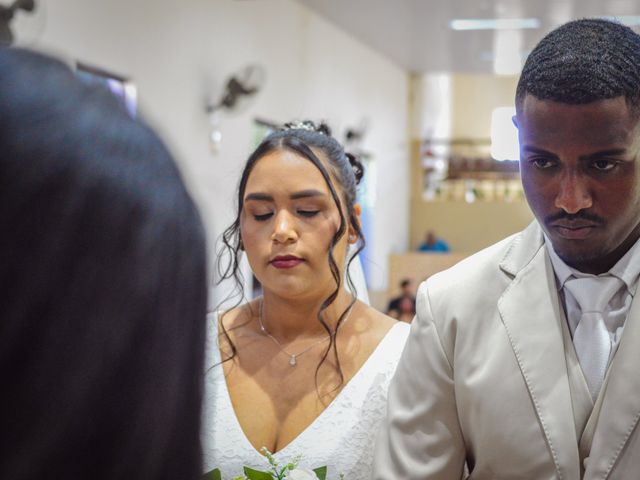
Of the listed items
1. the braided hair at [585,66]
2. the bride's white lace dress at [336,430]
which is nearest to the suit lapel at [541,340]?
the braided hair at [585,66]

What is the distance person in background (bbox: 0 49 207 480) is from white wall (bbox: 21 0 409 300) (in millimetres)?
2884

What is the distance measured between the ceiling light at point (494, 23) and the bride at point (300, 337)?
28.9ft

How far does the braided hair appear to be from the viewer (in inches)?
63.0

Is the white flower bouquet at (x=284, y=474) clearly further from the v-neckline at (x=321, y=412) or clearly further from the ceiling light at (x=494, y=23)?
the ceiling light at (x=494, y=23)

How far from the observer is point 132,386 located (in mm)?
656

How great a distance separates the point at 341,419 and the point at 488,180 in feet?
48.7

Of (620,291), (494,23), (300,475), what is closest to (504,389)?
(620,291)

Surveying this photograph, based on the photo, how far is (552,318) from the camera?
1.76m

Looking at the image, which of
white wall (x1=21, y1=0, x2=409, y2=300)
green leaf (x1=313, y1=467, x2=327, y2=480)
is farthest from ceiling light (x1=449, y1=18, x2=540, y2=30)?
green leaf (x1=313, y1=467, x2=327, y2=480)

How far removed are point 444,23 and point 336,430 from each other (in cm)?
947

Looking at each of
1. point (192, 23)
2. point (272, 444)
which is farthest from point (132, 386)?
point (192, 23)

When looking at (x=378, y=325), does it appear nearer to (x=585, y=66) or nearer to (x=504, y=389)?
(x=504, y=389)

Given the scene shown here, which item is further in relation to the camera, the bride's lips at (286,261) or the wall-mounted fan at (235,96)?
the wall-mounted fan at (235,96)

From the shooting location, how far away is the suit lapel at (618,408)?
5.31 feet
